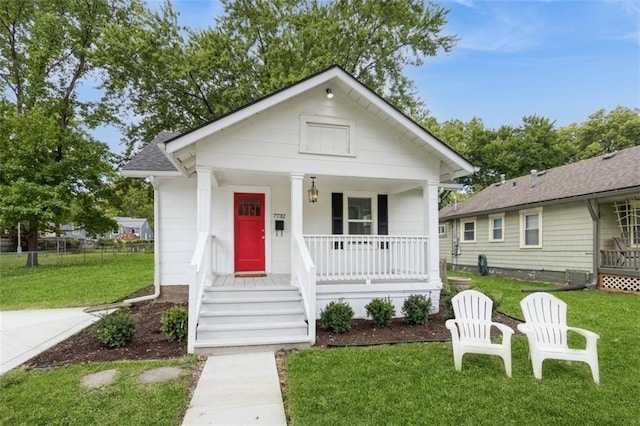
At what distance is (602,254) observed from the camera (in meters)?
10.5

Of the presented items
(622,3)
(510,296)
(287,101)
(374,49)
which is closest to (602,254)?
(510,296)

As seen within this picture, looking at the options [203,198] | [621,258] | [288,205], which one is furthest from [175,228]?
[621,258]

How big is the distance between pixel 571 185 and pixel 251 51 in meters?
16.6

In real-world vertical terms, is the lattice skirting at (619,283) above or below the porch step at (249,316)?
below

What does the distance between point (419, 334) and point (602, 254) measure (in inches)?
336

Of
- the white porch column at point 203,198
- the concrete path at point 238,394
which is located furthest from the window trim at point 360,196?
the concrete path at point 238,394

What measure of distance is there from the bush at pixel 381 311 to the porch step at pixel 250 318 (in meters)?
1.34

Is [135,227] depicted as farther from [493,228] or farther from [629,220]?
[629,220]

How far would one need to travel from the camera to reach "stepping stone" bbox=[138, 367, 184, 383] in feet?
13.3

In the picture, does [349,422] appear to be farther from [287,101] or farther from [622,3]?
[622,3]

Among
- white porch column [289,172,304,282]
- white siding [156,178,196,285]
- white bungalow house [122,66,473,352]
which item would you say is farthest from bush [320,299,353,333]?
white siding [156,178,196,285]

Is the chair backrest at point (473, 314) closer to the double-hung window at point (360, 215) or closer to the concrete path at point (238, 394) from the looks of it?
the concrete path at point (238, 394)

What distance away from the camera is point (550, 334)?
14.3ft

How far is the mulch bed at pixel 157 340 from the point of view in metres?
4.86
